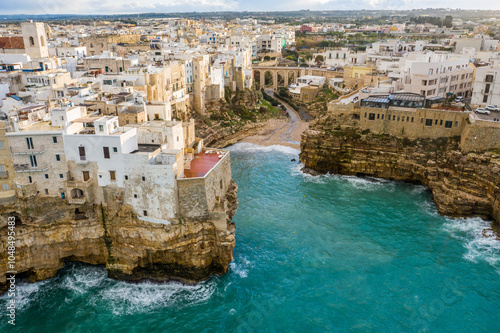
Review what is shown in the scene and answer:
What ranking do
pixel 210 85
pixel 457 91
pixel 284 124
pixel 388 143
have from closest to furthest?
1. pixel 388 143
2. pixel 457 91
3. pixel 210 85
4. pixel 284 124

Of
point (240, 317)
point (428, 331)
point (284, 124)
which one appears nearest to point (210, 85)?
point (284, 124)

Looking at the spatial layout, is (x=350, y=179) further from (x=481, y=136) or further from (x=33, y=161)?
(x=33, y=161)

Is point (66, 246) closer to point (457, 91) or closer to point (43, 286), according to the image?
point (43, 286)

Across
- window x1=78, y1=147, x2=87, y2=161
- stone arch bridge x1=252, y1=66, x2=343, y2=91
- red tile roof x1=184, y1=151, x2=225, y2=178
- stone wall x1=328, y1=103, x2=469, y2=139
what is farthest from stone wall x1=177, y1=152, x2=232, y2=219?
stone arch bridge x1=252, y1=66, x2=343, y2=91

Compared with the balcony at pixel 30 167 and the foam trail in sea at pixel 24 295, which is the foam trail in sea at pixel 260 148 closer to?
the balcony at pixel 30 167

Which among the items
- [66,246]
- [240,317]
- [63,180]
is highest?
[63,180]
